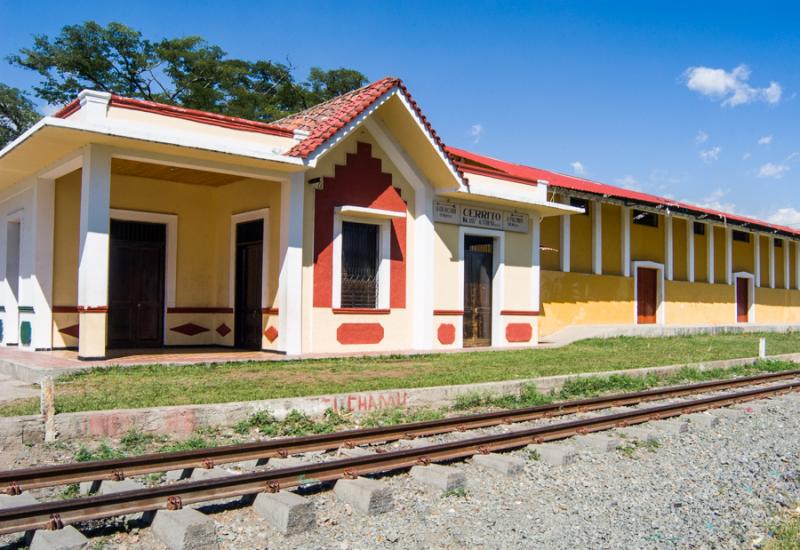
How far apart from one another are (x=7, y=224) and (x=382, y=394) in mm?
11328

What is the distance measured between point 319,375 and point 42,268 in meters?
6.46

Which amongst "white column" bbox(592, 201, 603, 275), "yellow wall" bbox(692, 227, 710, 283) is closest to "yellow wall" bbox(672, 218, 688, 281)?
"yellow wall" bbox(692, 227, 710, 283)

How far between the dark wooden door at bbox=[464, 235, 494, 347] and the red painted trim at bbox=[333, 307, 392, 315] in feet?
9.55

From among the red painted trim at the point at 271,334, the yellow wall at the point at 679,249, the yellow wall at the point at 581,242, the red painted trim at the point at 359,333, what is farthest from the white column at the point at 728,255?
the red painted trim at the point at 271,334

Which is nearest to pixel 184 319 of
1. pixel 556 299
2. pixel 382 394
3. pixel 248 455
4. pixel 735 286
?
pixel 382 394

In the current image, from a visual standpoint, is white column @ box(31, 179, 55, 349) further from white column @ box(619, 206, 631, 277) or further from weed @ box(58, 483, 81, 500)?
white column @ box(619, 206, 631, 277)

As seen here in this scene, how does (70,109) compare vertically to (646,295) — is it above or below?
above

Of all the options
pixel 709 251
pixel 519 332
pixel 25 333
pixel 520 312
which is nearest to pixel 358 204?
pixel 520 312

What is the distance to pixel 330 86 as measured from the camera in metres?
41.3

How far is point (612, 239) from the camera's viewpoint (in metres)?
25.9

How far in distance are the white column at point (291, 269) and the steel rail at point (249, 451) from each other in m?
6.15

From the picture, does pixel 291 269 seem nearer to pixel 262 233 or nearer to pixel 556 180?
pixel 262 233

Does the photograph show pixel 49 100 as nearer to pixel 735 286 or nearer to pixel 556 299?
pixel 556 299

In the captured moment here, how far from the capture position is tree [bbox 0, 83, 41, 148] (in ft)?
120
